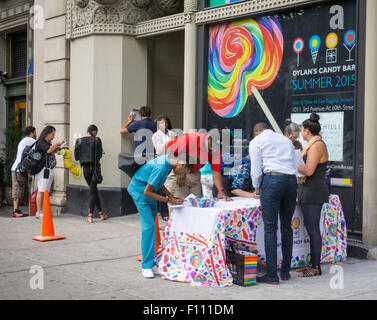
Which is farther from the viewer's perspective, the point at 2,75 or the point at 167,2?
the point at 2,75

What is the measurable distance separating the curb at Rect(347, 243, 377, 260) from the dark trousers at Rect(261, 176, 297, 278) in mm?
1710

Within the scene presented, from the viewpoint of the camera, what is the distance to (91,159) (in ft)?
34.6

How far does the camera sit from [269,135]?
6.23 m

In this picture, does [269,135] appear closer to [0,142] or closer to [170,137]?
[170,137]

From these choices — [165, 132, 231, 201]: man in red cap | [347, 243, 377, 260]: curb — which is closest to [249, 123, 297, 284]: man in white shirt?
[165, 132, 231, 201]: man in red cap

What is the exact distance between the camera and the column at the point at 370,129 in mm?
7410

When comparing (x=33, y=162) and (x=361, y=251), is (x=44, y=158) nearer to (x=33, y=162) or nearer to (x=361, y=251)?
(x=33, y=162)

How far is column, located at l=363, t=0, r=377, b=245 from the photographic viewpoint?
7410 mm

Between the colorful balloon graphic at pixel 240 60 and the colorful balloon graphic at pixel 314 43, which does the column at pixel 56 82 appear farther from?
the colorful balloon graphic at pixel 314 43

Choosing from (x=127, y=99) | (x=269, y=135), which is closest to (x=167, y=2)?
(x=127, y=99)

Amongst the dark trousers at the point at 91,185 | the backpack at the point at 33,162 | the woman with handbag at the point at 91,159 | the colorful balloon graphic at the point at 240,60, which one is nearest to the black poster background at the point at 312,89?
the colorful balloon graphic at the point at 240,60

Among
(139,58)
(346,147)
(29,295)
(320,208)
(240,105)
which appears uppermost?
(139,58)

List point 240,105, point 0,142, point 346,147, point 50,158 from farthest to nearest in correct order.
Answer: point 0,142, point 50,158, point 240,105, point 346,147
